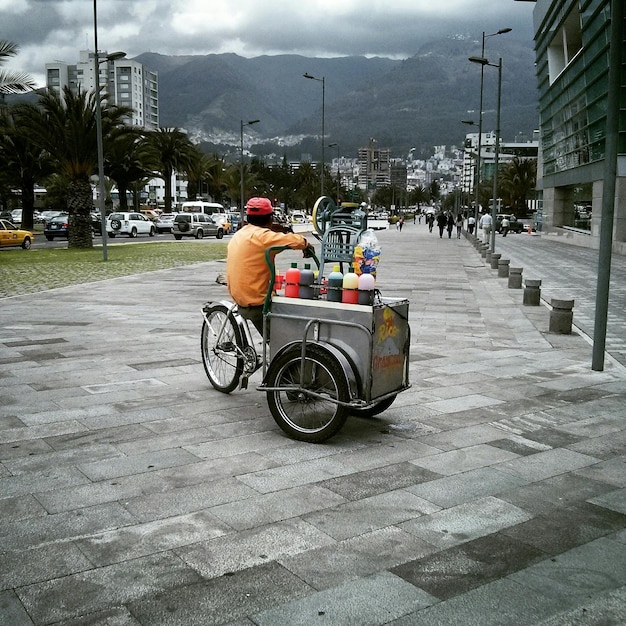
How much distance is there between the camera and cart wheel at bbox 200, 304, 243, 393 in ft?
21.0

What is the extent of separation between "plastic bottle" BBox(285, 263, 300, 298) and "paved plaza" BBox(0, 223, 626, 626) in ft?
3.35

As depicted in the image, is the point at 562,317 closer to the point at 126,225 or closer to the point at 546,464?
the point at 546,464

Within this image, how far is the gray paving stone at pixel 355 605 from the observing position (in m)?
3.02

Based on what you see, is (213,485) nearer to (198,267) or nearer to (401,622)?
(401,622)

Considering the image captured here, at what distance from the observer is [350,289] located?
5395 mm

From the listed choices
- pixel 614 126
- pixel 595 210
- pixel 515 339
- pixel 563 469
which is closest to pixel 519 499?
pixel 563 469

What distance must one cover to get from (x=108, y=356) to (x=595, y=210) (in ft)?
111

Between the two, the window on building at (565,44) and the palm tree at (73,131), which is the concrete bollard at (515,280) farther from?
the window on building at (565,44)

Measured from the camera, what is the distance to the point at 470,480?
4.66 metres

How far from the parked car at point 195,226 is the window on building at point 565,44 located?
23.9 metres

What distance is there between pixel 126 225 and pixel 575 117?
27609 mm

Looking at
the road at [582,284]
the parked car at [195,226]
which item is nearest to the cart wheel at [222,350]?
the road at [582,284]

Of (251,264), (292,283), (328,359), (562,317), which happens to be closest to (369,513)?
(328,359)

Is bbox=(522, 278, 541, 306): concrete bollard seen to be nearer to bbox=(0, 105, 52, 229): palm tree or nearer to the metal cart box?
the metal cart box
